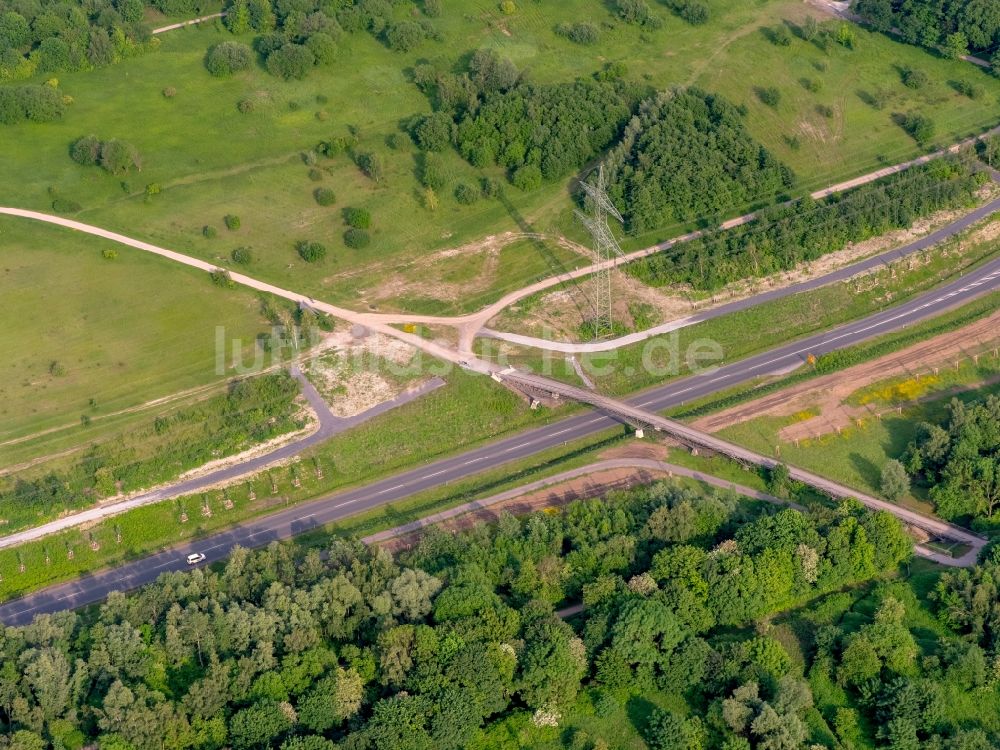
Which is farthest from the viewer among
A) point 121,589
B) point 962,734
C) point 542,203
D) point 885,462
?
point 542,203

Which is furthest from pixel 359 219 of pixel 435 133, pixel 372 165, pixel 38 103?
pixel 38 103

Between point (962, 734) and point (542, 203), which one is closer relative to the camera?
point (962, 734)

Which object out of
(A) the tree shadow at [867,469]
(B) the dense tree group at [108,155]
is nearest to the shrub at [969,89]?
(A) the tree shadow at [867,469]

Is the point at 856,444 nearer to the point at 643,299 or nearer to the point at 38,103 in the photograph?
the point at 643,299

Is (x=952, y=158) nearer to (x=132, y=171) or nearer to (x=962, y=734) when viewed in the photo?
(x=962, y=734)

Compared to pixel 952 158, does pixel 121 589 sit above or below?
below

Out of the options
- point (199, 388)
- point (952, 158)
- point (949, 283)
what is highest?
point (952, 158)

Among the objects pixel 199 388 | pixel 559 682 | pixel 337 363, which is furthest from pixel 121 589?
pixel 559 682
